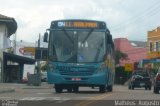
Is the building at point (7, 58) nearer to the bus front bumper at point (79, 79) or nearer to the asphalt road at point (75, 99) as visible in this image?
the bus front bumper at point (79, 79)

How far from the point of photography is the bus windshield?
28.5 metres

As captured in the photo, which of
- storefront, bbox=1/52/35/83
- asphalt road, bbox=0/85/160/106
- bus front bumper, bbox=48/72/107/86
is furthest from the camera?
storefront, bbox=1/52/35/83

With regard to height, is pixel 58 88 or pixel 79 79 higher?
pixel 79 79

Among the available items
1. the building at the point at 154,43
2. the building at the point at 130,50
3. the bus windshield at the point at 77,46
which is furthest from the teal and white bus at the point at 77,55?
the building at the point at 130,50

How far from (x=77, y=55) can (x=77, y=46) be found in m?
0.48

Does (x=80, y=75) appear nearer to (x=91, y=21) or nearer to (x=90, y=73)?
(x=90, y=73)

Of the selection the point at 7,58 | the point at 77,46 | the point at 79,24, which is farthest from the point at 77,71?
the point at 7,58

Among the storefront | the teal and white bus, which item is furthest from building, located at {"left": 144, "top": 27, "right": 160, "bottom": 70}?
the teal and white bus

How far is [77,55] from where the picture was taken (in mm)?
28562

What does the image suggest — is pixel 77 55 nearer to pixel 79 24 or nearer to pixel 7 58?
pixel 79 24

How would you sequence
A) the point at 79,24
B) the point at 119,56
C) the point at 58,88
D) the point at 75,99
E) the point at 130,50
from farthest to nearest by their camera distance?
the point at 130,50
the point at 119,56
the point at 58,88
the point at 79,24
the point at 75,99

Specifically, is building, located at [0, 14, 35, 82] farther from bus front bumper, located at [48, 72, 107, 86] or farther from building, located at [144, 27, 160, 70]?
bus front bumper, located at [48, 72, 107, 86]

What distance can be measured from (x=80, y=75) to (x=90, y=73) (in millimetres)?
535

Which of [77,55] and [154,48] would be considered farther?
[154,48]
